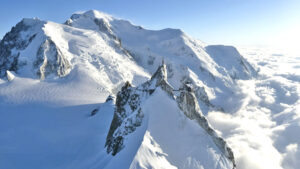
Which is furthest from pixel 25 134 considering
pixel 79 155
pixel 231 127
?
pixel 231 127

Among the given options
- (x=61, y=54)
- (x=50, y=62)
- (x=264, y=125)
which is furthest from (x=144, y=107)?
(x=264, y=125)

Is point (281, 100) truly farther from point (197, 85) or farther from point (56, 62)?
point (56, 62)

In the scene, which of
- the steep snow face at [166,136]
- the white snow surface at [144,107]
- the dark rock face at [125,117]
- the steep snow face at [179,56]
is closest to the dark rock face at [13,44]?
the white snow surface at [144,107]

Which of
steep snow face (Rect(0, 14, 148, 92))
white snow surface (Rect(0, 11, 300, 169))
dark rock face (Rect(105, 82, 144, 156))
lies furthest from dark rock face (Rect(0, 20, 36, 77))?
dark rock face (Rect(105, 82, 144, 156))

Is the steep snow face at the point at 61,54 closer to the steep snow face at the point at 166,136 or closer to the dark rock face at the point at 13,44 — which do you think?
the dark rock face at the point at 13,44

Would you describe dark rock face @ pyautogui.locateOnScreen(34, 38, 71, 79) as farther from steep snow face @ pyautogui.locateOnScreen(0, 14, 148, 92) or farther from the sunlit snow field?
the sunlit snow field

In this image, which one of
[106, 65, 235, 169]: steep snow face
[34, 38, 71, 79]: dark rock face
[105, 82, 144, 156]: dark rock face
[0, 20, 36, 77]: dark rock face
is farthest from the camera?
[0, 20, 36, 77]: dark rock face
